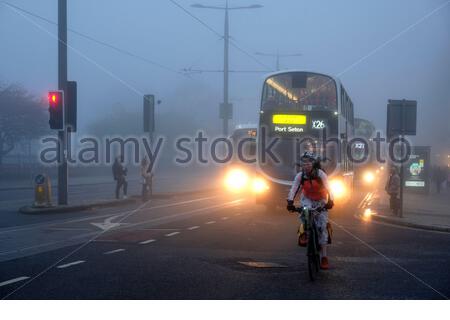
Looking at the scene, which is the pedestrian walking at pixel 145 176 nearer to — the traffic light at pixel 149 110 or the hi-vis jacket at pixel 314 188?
the traffic light at pixel 149 110

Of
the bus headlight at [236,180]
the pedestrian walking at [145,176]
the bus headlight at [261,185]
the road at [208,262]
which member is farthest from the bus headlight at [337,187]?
the bus headlight at [236,180]

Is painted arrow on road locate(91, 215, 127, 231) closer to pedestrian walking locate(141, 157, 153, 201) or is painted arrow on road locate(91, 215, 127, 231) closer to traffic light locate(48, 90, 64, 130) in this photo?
traffic light locate(48, 90, 64, 130)

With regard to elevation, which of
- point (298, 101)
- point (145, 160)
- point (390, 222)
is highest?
point (298, 101)

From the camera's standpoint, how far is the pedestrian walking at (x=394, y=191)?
774 inches

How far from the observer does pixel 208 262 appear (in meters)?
9.60

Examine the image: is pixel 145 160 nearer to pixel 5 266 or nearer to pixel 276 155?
pixel 276 155

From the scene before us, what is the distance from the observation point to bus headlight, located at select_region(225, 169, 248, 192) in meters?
38.7

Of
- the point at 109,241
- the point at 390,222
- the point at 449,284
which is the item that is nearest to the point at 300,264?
the point at 449,284

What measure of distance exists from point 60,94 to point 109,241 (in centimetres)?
852

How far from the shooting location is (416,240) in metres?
13.3

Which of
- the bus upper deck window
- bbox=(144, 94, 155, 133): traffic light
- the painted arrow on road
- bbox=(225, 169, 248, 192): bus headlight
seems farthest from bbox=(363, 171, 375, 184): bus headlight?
the painted arrow on road

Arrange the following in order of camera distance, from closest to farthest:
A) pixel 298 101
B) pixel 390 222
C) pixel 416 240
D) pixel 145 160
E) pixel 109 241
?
pixel 109 241, pixel 416 240, pixel 390 222, pixel 298 101, pixel 145 160

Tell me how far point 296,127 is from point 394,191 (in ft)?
12.7

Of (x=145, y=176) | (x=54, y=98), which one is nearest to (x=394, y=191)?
(x=145, y=176)
